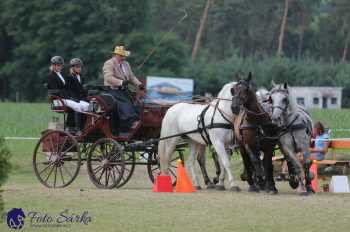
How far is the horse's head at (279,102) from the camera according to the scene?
1536 centimetres

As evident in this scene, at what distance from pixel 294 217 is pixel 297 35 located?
76.6 meters

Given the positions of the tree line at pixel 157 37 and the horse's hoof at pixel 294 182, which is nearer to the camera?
the horse's hoof at pixel 294 182

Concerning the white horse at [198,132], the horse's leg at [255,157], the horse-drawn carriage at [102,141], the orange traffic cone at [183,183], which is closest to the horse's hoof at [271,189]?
the horse's leg at [255,157]

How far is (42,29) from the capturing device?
68250mm

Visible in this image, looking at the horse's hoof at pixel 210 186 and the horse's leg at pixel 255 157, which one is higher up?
the horse's leg at pixel 255 157

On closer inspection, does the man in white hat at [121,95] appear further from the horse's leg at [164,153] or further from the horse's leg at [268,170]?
the horse's leg at [268,170]

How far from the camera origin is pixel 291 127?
15.7m

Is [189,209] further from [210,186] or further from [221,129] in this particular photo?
[210,186]

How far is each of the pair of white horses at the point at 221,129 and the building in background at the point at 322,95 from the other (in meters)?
53.6

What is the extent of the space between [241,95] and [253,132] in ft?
2.01

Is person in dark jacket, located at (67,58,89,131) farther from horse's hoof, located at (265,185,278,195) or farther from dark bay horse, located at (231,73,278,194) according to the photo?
horse's hoof, located at (265,185,278,195)

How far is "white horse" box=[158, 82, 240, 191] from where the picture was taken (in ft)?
53.8

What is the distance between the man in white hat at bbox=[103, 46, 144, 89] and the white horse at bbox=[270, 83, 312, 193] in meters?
2.65

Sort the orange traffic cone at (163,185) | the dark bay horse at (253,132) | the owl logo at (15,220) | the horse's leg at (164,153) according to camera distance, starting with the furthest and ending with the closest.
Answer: the horse's leg at (164,153) < the orange traffic cone at (163,185) < the dark bay horse at (253,132) < the owl logo at (15,220)
